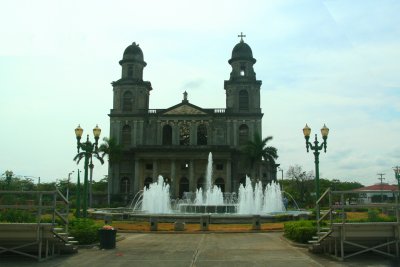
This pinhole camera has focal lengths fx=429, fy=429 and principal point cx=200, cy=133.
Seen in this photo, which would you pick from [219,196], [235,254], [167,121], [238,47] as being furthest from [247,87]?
[235,254]

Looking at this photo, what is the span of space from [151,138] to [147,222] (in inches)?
1454

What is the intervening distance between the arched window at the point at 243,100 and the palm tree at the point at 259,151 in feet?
21.4

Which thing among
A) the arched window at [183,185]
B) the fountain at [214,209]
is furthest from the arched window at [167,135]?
the fountain at [214,209]

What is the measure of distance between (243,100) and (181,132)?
10460 mm

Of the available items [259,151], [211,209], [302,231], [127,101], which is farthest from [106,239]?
[127,101]

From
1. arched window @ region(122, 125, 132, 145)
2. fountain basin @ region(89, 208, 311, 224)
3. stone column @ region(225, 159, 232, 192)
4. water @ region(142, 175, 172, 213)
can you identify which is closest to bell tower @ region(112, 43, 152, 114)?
arched window @ region(122, 125, 132, 145)

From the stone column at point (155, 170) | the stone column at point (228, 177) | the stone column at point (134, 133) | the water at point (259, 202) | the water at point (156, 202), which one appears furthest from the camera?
the stone column at point (134, 133)

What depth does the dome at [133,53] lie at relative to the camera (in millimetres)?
65688

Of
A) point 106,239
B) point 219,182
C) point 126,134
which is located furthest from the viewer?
point 126,134

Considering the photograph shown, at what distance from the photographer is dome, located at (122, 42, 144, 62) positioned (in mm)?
65688

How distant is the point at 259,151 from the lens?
57688mm

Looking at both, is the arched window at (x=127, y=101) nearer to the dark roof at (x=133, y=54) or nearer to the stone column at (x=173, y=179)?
the dark roof at (x=133, y=54)

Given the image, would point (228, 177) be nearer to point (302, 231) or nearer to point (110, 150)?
point (110, 150)

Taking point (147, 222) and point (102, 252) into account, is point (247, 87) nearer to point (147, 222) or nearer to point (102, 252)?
point (147, 222)
